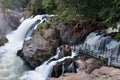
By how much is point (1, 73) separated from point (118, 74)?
799cm

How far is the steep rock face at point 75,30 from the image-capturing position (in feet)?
52.7

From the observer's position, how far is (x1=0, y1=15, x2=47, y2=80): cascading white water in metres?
16.1

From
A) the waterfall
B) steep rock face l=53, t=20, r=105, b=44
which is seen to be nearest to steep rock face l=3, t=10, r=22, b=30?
steep rock face l=53, t=20, r=105, b=44

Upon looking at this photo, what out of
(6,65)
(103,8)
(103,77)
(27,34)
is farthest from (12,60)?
(103,77)

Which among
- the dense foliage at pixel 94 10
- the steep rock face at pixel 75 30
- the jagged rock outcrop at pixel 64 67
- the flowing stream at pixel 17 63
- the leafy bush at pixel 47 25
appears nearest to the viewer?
the dense foliage at pixel 94 10

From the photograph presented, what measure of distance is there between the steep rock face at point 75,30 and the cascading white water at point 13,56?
3.20 meters

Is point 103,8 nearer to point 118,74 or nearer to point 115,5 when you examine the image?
point 115,5

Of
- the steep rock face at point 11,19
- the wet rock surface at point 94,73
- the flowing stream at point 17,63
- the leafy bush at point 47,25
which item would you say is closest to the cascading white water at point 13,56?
the flowing stream at point 17,63

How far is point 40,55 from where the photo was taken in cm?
1644

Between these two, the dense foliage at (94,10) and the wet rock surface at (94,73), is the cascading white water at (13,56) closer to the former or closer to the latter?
the dense foliage at (94,10)

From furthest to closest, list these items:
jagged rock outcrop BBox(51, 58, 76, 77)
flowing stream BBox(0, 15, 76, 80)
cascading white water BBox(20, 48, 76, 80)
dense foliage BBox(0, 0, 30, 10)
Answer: dense foliage BBox(0, 0, 30, 10), flowing stream BBox(0, 15, 76, 80), cascading white water BBox(20, 48, 76, 80), jagged rock outcrop BBox(51, 58, 76, 77)

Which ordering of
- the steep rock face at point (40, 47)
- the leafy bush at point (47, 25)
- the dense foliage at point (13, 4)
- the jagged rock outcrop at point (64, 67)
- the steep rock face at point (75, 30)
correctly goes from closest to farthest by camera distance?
the jagged rock outcrop at point (64, 67) → the steep rock face at point (75, 30) → the steep rock face at point (40, 47) → the leafy bush at point (47, 25) → the dense foliage at point (13, 4)

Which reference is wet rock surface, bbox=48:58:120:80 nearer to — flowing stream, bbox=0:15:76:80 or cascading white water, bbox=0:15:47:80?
flowing stream, bbox=0:15:76:80

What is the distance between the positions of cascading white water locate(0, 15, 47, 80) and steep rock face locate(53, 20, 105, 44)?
3.20 metres
